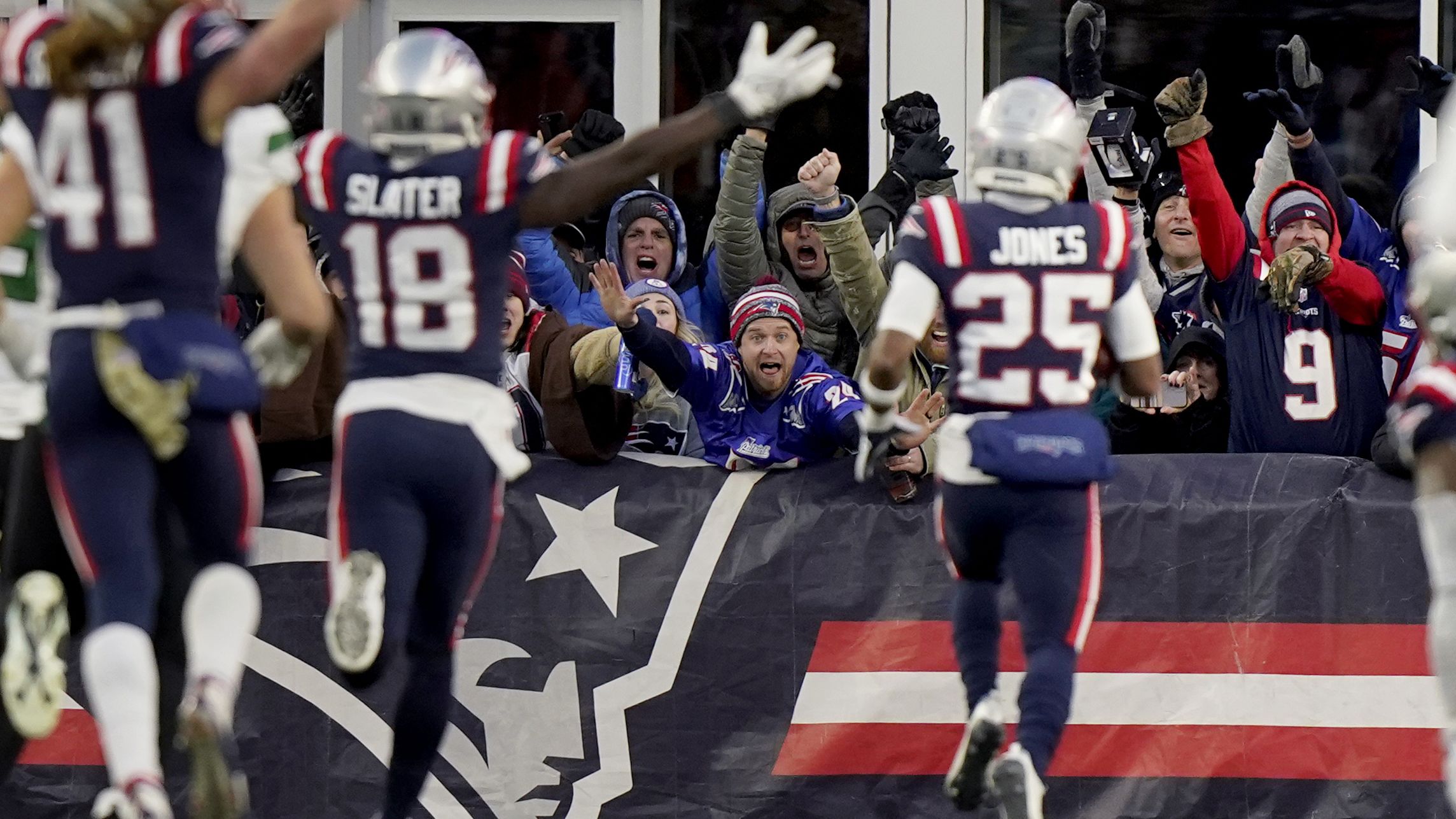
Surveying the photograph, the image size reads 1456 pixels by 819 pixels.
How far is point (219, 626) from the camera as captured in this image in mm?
4676

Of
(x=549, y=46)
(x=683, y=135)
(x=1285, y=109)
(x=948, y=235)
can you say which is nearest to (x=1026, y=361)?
(x=948, y=235)

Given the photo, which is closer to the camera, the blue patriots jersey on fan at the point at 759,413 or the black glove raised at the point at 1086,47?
the blue patriots jersey on fan at the point at 759,413

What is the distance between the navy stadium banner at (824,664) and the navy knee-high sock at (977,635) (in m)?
1.08

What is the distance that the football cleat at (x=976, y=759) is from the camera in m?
5.62

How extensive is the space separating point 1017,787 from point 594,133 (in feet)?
12.1

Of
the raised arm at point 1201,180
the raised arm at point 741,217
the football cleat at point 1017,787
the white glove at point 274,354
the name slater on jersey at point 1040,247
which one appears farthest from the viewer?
the raised arm at point 741,217

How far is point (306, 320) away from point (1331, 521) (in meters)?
3.45

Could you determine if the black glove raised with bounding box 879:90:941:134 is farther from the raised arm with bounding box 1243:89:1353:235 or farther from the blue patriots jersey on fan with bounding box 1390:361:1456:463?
the blue patriots jersey on fan with bounding box 1390:361:1456:463

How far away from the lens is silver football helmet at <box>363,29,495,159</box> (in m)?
5.50

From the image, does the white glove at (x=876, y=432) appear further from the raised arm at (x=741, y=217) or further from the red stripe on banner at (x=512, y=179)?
the raised arm at (x=741, y=217)

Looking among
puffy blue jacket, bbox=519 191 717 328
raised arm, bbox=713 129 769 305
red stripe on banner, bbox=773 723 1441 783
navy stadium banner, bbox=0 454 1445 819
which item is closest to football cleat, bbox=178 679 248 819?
navy stadium banner, bbox=0 454 1445 819

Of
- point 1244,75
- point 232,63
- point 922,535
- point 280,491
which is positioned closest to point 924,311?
point 922,535

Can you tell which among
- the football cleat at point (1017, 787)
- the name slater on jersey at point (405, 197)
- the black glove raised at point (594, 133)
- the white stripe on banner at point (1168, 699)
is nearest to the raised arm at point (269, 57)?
the name slater on jersey at point (405, 197)

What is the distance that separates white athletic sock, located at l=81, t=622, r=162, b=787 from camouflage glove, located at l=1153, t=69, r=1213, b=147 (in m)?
3.96
